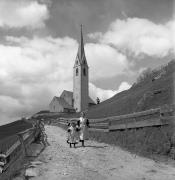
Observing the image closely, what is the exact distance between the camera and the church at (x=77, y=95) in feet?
321

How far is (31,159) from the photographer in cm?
1245

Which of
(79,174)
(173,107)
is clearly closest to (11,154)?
(79,174)

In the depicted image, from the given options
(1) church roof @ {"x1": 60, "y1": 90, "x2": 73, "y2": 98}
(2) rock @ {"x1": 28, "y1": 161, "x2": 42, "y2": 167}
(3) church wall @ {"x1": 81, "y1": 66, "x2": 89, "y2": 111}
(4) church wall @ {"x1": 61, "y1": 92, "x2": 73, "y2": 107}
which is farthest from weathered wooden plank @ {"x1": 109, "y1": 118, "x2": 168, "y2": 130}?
(1) church roof @ {"x1": 60, "y1": 90, "x2": 73, "y2": 98}

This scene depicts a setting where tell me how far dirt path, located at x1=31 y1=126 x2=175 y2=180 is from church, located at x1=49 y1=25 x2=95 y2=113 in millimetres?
82113

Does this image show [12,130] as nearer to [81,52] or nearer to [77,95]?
[77,95]

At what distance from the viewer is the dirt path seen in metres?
10.1

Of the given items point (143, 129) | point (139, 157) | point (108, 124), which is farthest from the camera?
point (108, 124)

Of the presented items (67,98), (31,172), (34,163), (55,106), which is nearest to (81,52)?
(67,98)

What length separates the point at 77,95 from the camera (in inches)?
3905

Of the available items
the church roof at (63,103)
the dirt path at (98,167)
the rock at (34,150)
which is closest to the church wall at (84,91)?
the church roof at (63,103)

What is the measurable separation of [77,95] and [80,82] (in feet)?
14.7

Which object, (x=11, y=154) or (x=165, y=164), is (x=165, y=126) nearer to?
(x=165, y=164)

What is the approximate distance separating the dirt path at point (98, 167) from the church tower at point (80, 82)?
8257cm

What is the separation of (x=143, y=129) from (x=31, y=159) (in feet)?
20.1
